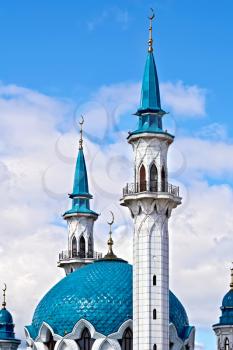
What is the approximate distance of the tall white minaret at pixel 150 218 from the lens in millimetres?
63125

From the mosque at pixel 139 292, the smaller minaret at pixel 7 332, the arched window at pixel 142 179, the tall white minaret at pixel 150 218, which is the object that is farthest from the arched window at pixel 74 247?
the arched window at pixel 142 179

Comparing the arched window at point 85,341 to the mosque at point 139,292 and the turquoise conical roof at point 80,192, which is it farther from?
the turquoise conical roof at point 80,192

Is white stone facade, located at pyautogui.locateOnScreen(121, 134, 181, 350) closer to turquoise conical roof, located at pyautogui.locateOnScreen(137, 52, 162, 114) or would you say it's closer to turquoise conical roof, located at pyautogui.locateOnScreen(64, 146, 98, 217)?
turquoise conical roof, located at pyautogui.locateOnScreen(137, 52, 162, 114)

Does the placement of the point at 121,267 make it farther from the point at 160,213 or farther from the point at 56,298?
the point at 160,213

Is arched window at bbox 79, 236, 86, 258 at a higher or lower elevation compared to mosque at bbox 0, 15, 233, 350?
higher

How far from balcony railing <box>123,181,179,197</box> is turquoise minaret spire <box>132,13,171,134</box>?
301cm

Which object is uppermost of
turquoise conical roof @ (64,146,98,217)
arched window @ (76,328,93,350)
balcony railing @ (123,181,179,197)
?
turquoise conical roof @ (64,146,98,217)

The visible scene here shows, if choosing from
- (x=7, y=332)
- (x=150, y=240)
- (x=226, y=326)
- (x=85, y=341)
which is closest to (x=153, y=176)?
(x=150, y=240)

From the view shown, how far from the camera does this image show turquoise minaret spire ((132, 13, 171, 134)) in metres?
65.9

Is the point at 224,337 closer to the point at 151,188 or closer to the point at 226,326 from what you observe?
the point at 226,326

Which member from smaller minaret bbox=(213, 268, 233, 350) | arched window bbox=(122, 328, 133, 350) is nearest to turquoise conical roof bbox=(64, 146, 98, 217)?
smaller minaret bbox=(213, 268, 233, 350)

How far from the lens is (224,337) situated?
259 feet

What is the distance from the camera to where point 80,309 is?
69812 millimetres

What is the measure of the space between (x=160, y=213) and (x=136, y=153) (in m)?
3.87
